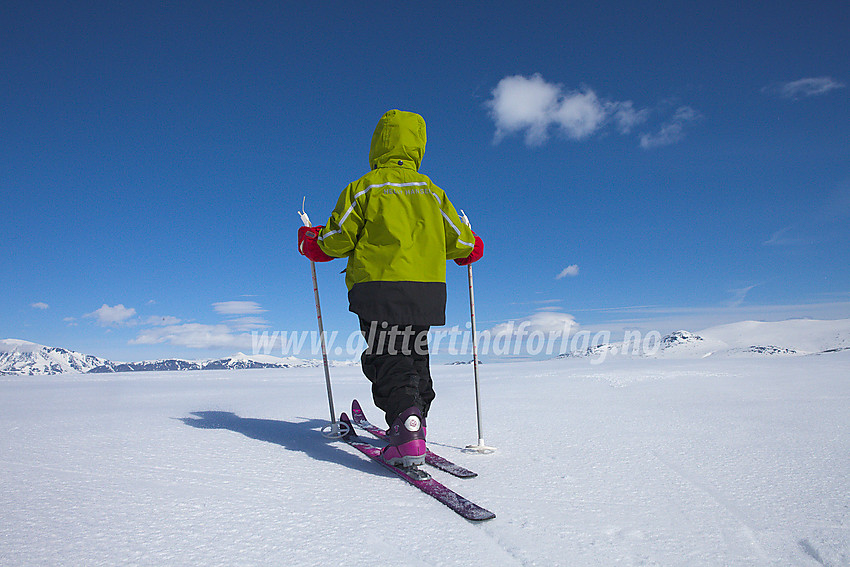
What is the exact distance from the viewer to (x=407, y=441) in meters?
2.57

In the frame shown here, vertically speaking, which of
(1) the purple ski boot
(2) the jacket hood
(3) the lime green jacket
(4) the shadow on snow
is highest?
(2) the jacket hood

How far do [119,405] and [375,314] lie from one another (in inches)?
168

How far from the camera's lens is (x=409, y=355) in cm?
288

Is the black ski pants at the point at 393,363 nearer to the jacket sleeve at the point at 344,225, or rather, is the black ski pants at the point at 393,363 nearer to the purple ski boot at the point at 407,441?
the purple ski boot at the point at 407,441

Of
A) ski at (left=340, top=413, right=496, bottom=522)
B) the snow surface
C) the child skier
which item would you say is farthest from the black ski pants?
the snow surface

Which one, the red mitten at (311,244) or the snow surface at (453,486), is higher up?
the red mitten at (311,244)

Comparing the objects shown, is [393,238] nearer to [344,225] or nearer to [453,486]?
[344,225]

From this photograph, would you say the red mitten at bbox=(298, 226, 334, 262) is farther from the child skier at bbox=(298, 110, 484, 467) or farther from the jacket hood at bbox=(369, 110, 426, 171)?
the jacket hood at bbox=(369, 110, 426, 171)

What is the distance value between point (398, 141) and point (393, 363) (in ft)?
4.84

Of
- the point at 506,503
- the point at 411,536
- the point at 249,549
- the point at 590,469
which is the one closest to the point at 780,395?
the point at 590,469

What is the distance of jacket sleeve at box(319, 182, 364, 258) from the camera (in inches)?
113

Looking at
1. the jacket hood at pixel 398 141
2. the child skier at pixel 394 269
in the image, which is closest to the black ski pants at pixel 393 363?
the child skier at pixel 394 269

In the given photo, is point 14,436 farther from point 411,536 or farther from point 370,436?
point 411,536

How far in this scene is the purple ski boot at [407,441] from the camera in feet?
8.30
